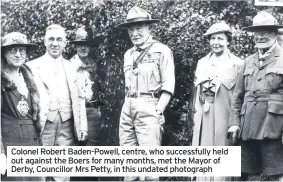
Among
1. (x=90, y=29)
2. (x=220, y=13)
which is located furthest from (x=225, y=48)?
(x=90, y=29)

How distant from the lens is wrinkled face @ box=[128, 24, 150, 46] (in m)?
5.99

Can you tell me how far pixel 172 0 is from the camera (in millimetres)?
6281

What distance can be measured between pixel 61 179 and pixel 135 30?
1.55 meters

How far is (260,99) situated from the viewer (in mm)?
5582

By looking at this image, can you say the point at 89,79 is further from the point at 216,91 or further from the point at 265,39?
the point at 265,39

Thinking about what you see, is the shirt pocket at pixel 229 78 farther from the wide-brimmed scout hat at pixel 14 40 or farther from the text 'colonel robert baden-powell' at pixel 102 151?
the wide-brimmed scout hat at pixel 14 40

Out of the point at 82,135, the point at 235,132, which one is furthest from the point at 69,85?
the point at 235,132

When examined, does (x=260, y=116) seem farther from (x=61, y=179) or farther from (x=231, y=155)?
(x=61, y=179)

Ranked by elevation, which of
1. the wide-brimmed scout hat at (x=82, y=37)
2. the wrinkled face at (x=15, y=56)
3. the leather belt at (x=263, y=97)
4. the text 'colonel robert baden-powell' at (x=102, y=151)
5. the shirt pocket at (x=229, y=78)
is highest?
the wide-brimmed scout hat at (x=82, y=37)

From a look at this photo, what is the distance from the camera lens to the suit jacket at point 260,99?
5.50 metres

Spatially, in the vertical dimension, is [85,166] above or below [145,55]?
below

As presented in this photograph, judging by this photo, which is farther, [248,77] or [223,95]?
[223,95]

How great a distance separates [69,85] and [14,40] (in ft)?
2.15

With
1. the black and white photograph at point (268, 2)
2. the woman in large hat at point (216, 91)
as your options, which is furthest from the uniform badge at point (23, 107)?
the black and white photograph at point (268, 2)
